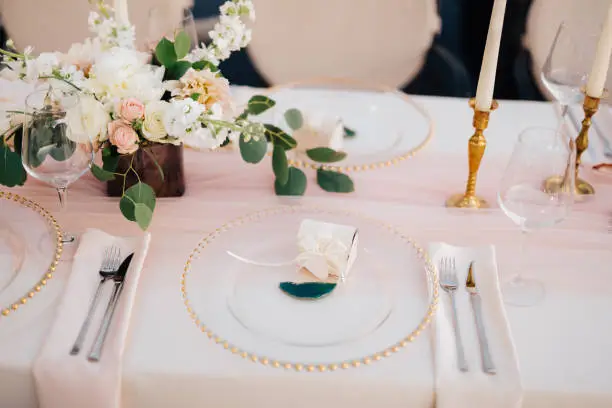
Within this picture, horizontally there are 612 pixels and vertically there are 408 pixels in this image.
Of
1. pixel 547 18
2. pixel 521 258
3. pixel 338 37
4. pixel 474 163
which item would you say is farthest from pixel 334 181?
pixel 547 18

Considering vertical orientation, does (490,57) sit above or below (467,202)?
above

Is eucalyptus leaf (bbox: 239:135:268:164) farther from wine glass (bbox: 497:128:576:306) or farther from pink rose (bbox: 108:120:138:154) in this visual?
wine glass (bbox: 497:128:576:306)

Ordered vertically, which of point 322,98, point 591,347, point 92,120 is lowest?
point 591,347

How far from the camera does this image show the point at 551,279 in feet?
3.58

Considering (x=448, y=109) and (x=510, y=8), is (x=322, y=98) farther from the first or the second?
(x=510, y=8)

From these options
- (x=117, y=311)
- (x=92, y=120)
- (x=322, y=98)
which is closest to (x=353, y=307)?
(x=117, y=311)

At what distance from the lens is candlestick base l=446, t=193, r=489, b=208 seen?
4.17ft

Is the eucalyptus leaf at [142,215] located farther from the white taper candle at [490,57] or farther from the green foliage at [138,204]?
the white taper candle at [490,57]

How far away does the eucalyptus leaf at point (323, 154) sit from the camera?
4.12 ft

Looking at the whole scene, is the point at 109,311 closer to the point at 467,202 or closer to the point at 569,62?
the point at 467,202

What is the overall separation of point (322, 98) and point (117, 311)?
2.68 ft

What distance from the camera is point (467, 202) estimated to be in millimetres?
1275

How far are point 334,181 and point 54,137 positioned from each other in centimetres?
52

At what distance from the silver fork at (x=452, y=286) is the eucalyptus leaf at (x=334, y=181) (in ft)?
0.89
